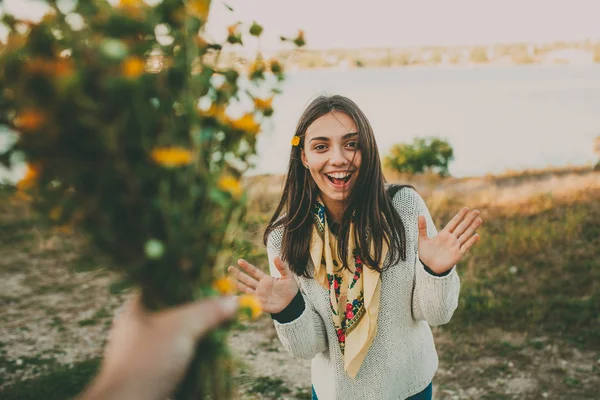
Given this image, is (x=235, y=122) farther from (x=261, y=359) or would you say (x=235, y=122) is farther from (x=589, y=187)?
(x=589, y=187)

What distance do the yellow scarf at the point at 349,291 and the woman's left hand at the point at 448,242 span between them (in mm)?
180

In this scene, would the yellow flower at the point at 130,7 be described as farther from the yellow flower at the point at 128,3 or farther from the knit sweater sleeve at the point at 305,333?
the knit sweater sleeve at the point at 305,333

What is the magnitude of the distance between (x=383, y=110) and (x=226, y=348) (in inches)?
1128

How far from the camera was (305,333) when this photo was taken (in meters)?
1.99

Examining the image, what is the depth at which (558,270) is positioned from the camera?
16.6ft

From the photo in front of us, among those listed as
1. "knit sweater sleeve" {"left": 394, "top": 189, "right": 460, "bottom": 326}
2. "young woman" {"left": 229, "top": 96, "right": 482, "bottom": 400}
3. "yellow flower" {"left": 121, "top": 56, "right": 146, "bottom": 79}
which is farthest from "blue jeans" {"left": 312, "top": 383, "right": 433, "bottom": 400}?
"yellow flower" {"left": 121, "top": 56, "right": 146, "bottom": 79}

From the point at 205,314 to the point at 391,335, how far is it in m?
1.44

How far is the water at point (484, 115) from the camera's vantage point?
12484 mm

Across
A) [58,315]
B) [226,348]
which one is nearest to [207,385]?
[226,348]

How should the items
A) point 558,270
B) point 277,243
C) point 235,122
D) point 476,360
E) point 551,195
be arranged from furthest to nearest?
point 551,195
point 558,270
point 476,360
point 277,243
point 235,122

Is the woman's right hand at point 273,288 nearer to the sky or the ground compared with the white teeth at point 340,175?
nearer to the ground

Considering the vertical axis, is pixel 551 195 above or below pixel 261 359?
above

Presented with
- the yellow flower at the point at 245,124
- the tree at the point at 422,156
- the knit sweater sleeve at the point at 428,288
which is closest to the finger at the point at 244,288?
the knit sweater sleeve at the point at 428,288

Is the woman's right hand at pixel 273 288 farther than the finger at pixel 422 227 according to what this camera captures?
No
